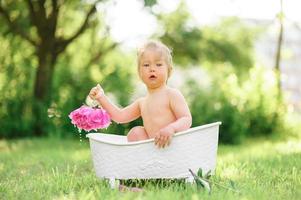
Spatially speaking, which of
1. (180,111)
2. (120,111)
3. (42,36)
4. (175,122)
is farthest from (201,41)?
(175,122)

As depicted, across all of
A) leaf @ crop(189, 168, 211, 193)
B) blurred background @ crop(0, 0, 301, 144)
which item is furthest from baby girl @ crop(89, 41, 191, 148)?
blurred background @ crop(0, 0, 301, 144)

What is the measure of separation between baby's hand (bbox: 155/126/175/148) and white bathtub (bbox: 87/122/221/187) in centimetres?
4

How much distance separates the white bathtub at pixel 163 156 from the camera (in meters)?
3.21

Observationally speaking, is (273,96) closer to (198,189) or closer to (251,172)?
(251,172)

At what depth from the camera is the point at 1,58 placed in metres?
9.03

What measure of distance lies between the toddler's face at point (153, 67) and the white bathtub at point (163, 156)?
17.1 inches

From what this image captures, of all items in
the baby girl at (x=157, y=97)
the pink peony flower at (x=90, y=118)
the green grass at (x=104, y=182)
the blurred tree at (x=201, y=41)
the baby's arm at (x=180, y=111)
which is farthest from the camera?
the blurred tree at (x=201, y=41)

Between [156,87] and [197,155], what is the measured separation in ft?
1.66

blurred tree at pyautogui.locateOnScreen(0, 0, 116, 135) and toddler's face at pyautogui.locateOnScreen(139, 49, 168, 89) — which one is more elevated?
blurred tree at pyautogui.locateOnScreen(0, 0, 116, 135)

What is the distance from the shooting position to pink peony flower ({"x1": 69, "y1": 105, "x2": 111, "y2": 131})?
11.7 ft

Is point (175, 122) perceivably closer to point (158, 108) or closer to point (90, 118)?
point (158, 108)

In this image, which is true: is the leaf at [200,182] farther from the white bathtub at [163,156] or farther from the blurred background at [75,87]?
the blurred background at [75,87]

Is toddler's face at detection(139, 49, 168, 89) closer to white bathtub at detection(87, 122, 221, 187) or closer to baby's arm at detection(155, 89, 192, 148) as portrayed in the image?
baby's arm at detection(155, 89, 192, 148)

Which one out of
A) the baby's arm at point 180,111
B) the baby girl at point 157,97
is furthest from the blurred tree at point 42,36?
the baby's arm at point 180,111
